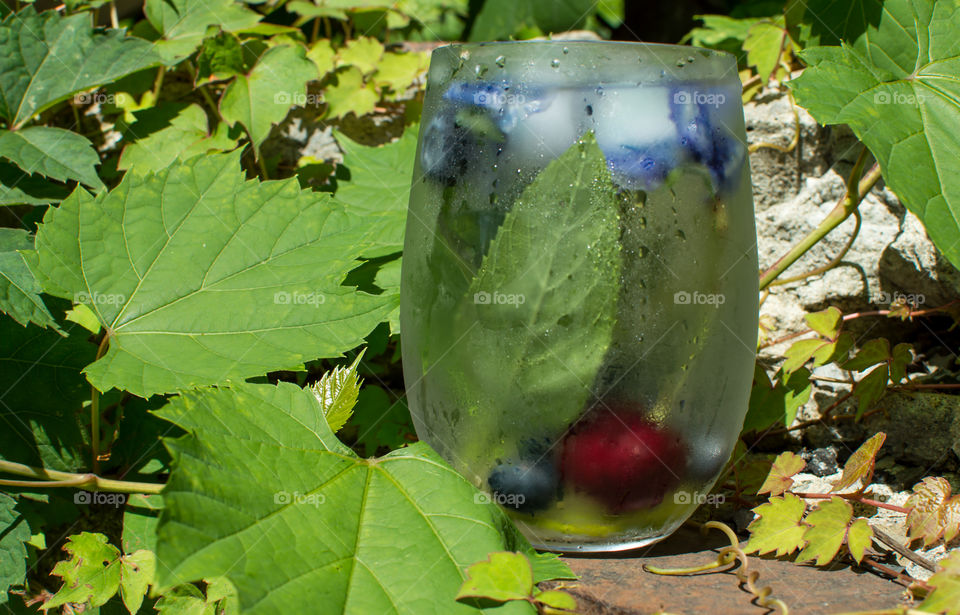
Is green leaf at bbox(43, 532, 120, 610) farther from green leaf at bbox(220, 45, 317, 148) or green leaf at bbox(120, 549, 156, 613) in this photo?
green leaf at bbox(220, 45, 317, 148)

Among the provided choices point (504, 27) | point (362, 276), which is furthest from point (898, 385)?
point (504, 27)

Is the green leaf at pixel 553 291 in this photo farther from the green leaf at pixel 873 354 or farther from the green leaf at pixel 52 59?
the green leaf at pixel 52 59

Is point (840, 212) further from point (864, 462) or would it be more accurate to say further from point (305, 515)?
point (305, 515)

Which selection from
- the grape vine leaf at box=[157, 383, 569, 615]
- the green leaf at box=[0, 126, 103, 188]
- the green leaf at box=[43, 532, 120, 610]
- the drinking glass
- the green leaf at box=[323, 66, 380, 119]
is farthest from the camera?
the green leaf at box=[323, 66, 380, 119]

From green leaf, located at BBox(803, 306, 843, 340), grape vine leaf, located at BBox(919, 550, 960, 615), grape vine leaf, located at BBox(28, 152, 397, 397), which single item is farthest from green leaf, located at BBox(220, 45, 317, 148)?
grape vine leaf, located at BBox(919, 550, 960, 615)

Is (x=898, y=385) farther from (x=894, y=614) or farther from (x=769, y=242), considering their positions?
(x=894, y=614)

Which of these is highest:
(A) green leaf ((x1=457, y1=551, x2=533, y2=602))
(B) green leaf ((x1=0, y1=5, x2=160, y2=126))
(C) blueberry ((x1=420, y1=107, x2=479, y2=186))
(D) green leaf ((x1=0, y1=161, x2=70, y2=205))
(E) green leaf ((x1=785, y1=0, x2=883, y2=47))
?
(E) green leaf ((x1=785, y1=0, x2=883, y2=47))

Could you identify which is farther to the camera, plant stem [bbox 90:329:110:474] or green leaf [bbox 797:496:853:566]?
plant stem [bbox 90:329:110:474]

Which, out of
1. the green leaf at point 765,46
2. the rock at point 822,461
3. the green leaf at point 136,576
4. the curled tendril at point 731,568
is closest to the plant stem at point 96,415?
the green leaf at point 136,576
